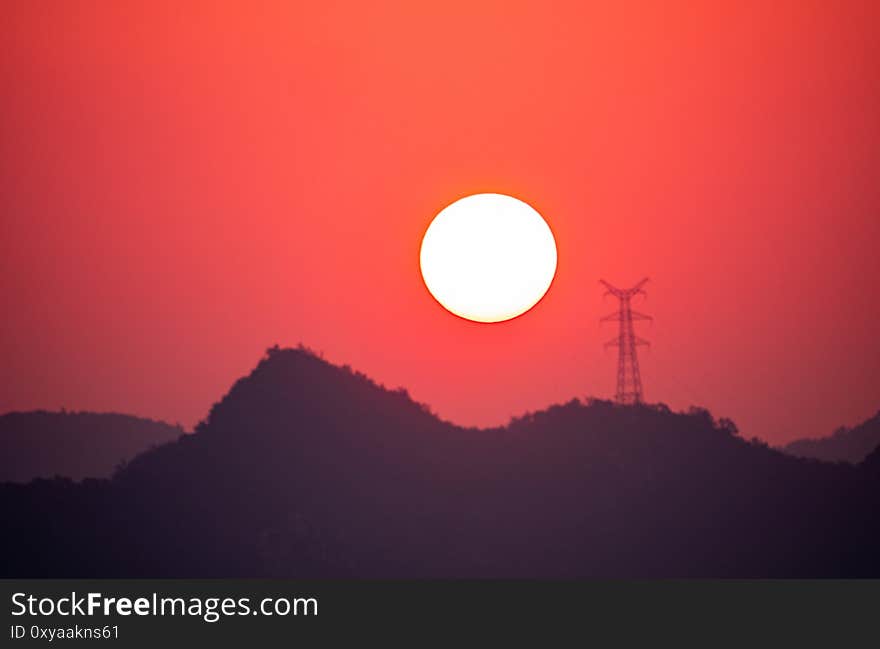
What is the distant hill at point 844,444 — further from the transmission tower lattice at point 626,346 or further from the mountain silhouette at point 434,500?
the transmission tower lattice at point 626,346

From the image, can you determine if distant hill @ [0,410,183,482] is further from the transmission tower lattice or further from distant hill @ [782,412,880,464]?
distant hill @ [782,412,880,464]

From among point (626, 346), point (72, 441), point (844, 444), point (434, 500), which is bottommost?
point (434, 500)

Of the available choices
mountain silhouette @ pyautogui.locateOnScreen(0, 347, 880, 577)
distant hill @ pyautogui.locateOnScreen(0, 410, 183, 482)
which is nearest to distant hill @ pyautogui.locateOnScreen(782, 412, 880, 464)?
mountain silhouette @ pyautogui.locateOnScreen(0, 347, 880, 577)

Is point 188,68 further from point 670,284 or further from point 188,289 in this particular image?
point 670,284

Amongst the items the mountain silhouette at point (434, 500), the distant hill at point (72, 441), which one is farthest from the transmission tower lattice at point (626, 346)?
the distant hill at point (72, 441)

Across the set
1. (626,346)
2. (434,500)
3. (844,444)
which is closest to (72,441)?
(434,500)

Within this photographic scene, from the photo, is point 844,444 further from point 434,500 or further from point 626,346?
point 434,500
